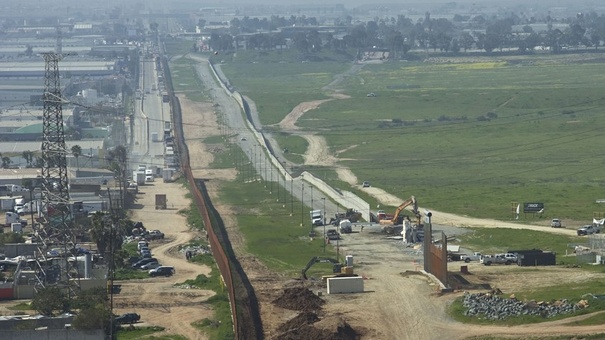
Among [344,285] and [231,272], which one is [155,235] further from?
[344,285]

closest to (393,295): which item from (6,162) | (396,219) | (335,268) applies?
(335,268)

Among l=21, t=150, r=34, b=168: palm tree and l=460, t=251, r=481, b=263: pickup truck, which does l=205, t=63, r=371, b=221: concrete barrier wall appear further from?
l=21, t=150, r=34, b=168: palm tree

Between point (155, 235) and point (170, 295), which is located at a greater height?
point (170, 295)

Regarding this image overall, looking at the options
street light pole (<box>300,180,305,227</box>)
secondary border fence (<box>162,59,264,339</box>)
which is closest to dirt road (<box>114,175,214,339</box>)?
secondary border fence (<box>162,59,264,339</box>)

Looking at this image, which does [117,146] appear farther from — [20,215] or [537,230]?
[537,230]

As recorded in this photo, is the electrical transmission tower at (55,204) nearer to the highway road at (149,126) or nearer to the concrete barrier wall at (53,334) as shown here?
the concrete barrier wall at (53,334)
